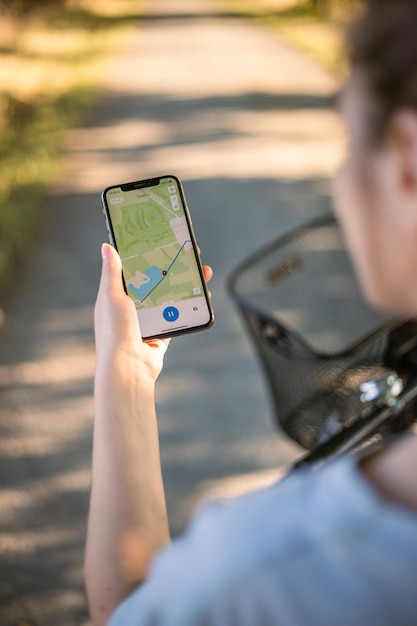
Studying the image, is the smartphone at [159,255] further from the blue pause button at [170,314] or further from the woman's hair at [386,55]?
the woman's hair at [386,55]

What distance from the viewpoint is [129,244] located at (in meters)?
1.57

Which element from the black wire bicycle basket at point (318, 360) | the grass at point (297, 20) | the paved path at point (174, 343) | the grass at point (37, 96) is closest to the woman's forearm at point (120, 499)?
the black wire bicycle basket at point (318, 360)

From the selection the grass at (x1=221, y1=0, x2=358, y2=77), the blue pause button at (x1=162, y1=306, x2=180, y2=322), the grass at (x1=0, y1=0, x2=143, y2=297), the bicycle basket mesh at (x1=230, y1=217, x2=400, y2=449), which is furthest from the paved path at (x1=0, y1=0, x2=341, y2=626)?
the grass at (x1=221, y1=0, x2=358, y2=77)

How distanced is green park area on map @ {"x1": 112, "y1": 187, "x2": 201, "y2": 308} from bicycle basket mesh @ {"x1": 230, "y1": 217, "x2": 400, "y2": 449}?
1.21 ft

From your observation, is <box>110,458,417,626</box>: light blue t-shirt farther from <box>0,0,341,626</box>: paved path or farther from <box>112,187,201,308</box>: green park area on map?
<box>0,0,341,626</box>: paved path

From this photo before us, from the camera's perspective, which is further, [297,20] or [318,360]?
[297,20]

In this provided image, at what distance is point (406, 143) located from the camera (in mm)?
752

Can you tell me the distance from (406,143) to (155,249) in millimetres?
877

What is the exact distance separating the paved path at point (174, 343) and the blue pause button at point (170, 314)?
1296 millimetres

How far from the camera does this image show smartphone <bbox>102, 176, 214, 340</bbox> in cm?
157

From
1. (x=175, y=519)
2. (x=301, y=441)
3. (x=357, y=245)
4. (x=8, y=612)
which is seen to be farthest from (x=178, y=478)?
(x=357, y=245)

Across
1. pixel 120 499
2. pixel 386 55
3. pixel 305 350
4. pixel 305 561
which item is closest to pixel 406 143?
pixel 386 55

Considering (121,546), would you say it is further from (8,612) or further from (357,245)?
(8,612)

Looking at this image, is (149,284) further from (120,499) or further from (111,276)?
(120,499)
